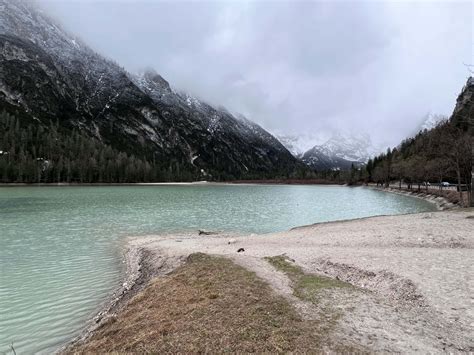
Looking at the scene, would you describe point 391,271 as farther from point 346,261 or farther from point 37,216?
point 37,216

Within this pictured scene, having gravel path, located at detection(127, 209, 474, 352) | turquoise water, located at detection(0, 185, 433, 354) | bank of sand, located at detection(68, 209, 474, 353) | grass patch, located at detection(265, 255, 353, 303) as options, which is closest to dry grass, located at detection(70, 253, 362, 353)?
bank of sand, located at detection(68, 209, 474, 353)

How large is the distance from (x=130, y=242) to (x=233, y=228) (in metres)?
14.7

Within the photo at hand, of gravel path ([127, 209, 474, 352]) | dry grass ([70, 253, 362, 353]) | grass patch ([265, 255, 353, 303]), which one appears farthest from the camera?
grass patch ([265, 255, 353, 303])

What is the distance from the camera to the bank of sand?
9.48 m

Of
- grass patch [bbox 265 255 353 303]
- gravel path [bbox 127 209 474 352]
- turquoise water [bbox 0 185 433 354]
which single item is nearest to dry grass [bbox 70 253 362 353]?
gravel path [bbox 127 209 474 352]

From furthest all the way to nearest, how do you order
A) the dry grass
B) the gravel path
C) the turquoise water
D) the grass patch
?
the turquoise water, the grass patch, the gravel path, the dry grass

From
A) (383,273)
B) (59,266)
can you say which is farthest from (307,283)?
(59,266)

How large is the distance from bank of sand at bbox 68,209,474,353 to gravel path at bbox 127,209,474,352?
0.03 metres

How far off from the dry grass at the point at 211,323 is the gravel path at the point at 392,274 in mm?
891

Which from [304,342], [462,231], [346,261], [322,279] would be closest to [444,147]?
[462,231]

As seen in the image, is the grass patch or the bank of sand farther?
the grass patch

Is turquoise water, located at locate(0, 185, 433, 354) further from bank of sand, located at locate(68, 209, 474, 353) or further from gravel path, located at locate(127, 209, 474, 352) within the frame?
gravel path, located at locate(127, 209, 474, 352)

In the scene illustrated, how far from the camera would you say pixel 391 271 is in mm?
16031

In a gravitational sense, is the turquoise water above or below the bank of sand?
below
